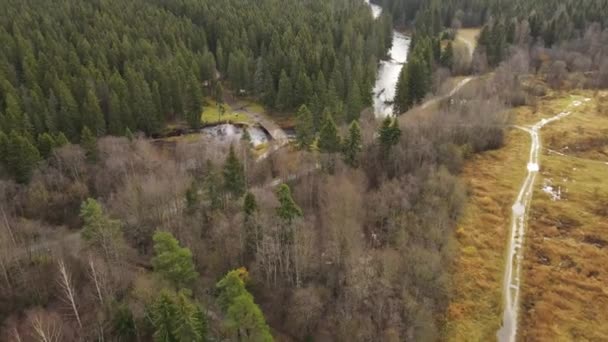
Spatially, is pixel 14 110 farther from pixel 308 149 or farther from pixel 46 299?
pixel 308 149

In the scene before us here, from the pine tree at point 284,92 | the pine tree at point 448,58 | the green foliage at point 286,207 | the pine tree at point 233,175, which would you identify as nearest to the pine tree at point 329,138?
the pine tree at point 233,175

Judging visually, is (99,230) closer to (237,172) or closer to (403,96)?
(237,172)

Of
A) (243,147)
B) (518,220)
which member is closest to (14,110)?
(243,147)

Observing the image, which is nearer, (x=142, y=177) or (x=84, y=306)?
(x=84, y=306)

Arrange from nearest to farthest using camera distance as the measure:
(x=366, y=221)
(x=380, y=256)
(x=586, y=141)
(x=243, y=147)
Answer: (x=380, y=256) → (x=366, y=221) → (x=243, y=147) → (x=586, y=141)

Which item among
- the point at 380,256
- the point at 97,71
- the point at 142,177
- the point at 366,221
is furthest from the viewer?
the point at 97,71

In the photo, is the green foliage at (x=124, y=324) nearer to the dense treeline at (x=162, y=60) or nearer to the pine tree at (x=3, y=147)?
the pine tree at (x=3, y=147)

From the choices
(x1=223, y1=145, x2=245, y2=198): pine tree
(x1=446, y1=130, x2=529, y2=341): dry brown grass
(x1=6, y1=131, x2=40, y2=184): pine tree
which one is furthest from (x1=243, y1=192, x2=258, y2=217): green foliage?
(x1=6, y1=131, x2=40, y2=184): pine tree

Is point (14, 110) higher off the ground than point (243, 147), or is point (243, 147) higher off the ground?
point (14, 110)

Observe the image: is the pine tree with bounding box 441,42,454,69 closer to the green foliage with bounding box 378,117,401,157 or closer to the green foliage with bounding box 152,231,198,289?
the green foliage with bounding box 378,117,401,157
